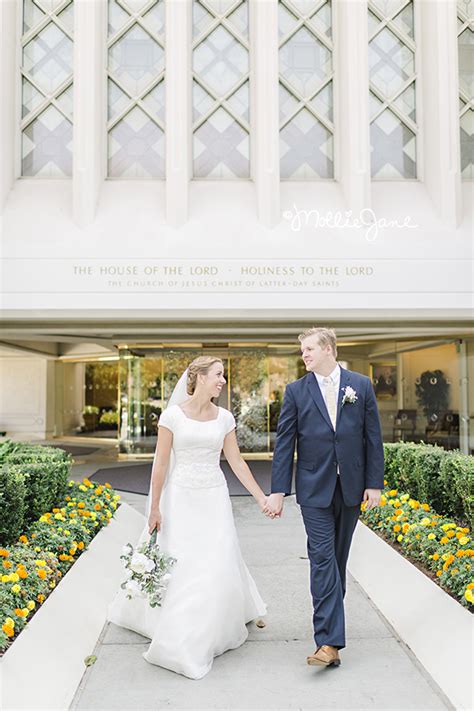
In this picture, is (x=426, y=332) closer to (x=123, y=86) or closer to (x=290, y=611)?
(x=123, y=86)

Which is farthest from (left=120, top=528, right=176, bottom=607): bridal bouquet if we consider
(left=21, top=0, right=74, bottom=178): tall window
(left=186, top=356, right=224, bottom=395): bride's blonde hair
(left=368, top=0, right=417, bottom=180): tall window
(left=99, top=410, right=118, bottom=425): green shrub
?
(left=99, top=410, right=118, bottom=425): green shrub

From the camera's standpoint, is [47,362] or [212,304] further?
[47,362]

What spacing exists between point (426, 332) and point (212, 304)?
18.0 ft

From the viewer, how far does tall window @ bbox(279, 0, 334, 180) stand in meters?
14.0

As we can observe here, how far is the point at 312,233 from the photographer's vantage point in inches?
516

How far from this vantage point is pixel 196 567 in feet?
12.6

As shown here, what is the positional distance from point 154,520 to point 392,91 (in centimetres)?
1342

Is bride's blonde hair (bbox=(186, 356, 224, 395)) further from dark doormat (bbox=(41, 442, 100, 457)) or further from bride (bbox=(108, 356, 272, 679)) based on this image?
Result: dark doormat (bbox=(41, 442, 100, 457))

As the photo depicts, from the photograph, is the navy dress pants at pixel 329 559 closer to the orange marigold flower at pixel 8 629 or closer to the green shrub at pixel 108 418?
the orange marigold flower at pixel 8 629

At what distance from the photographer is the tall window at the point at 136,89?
1383cm

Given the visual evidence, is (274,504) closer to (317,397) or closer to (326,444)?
(326,444)

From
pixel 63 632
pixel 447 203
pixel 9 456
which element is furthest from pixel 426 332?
pixel 63 632

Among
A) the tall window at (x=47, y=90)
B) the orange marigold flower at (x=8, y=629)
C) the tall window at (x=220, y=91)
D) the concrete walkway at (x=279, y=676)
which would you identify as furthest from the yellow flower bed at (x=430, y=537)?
the tall window at (x=47, y=90)

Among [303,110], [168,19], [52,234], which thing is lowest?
Result: [52,234]
